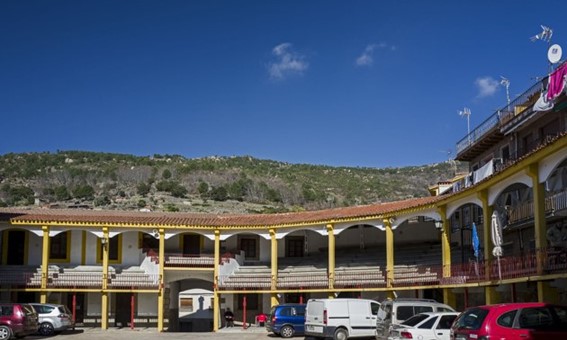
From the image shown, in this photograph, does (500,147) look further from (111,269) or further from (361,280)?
(111,269)

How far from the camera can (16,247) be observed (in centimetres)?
3856

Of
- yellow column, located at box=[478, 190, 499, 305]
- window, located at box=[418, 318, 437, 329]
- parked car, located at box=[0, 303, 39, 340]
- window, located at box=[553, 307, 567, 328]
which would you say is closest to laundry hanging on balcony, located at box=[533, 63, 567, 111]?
yellow column, located at box=[478, 190, 499, 305]

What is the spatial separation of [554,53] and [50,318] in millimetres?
23930

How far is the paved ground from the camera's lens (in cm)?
3003

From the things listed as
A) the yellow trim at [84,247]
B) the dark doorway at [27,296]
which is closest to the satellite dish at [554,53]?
the yellow trim at [84,247]

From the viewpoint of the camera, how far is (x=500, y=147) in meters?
32.3

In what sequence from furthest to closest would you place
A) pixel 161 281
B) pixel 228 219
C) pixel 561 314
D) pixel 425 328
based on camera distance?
pixel 228 219 < pixel 161 281 < pixel 425 328 < pixel 561 314

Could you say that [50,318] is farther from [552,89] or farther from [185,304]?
[552,89]

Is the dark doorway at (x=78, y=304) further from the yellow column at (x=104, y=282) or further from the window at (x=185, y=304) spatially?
the window at (x=185, y=304)

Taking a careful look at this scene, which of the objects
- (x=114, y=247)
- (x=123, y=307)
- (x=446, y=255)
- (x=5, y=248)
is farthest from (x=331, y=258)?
(x=5, y=248)

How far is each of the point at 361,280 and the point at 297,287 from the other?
11.6ft

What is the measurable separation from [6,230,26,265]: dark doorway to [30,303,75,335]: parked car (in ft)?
28.7

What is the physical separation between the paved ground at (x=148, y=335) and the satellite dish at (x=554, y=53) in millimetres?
15767

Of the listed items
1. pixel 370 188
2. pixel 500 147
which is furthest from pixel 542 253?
pixel 370 188
